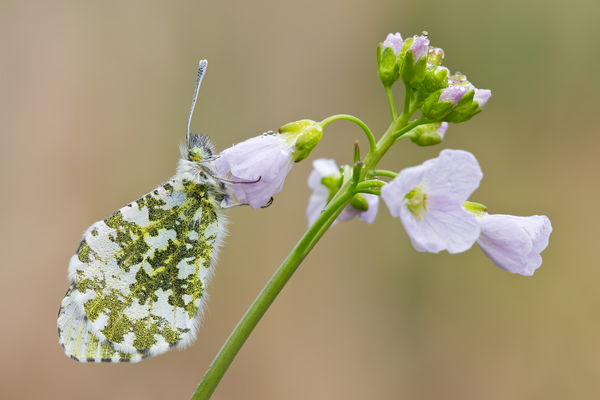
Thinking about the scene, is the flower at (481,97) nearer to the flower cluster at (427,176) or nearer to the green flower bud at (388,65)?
the flower cluster at (427,176)

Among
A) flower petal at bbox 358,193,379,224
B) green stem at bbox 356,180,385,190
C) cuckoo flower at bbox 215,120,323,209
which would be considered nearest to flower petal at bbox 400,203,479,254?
green stem at bbox 356,180,385,190

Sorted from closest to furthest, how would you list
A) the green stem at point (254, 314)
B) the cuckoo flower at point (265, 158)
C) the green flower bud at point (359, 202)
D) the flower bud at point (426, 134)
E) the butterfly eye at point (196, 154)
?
the green stem at point (254, 314), the cuckoo flower at point (265, 158), the flower bud at point (426, 134), the green flower bud at point (359, 202), the butterfly eye at point (196, 154)

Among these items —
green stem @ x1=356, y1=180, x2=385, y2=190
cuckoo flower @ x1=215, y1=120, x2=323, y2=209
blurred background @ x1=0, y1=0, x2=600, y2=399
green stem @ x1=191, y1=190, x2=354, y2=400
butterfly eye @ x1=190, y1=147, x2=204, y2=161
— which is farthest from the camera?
blurred background @ x1=0, y1=0, x2=600, y2=399

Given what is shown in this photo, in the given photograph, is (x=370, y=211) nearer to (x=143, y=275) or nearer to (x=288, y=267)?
(x=288, y=267)

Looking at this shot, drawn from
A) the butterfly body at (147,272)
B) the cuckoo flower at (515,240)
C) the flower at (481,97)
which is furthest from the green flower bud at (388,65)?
the butterfly body at (147,272)

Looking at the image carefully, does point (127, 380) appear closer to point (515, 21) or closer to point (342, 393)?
point (342, 393)

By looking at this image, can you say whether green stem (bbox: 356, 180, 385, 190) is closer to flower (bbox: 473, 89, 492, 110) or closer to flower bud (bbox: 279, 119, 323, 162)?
flower bud (bbox: 279, 119, 323, 162)

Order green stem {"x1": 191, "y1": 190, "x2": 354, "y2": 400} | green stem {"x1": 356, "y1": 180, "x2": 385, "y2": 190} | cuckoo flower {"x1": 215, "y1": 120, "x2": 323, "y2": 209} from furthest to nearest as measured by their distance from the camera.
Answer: cuckoo flower {"x1": 215, "y1": 120, "x2": 323, "y2": 209} < green stem {"x1": 356, "y1": 180, "x2": 385, "y2": 190} < green stem {"x1": 191, "y1": 190, "x2": 354, "y2": 400}
